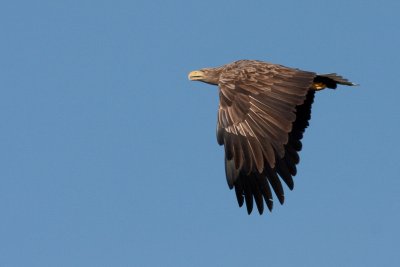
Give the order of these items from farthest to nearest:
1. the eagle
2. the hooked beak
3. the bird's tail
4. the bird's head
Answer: the hooked beak → the bird's head → the bird's tail → the eagle

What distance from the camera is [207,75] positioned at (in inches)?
759

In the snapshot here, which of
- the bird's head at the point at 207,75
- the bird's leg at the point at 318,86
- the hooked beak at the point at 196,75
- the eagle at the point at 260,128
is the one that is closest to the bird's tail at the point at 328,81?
the bird's leg at the point at 318,86

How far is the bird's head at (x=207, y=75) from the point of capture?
62.6ft

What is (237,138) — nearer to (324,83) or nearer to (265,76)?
(265,76)

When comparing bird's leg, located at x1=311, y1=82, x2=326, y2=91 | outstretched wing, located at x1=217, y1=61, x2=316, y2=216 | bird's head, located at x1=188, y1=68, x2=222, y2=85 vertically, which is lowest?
outstretched wing, located at x1=217, y1=61, x2=316, y2=216

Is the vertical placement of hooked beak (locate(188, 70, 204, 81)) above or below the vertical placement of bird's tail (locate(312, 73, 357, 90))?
above

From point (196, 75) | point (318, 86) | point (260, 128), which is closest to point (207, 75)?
point (196, 75)

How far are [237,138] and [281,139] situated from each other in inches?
25.6

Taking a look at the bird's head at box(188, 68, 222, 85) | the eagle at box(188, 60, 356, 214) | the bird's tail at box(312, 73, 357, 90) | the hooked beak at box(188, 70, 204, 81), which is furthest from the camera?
the hooked beak at box(188, 70, 204, 81)

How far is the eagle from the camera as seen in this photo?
15867 mm

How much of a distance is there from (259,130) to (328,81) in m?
2.53

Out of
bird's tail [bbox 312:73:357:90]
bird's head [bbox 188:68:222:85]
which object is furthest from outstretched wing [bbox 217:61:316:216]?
bird's head [bbox 188:68:222:85]

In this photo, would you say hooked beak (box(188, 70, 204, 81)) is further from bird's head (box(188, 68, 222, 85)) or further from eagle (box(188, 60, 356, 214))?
eagle (box(188, 60, 356, 214))

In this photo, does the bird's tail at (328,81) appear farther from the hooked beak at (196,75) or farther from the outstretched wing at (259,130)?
the hooked beak at (196,75)
